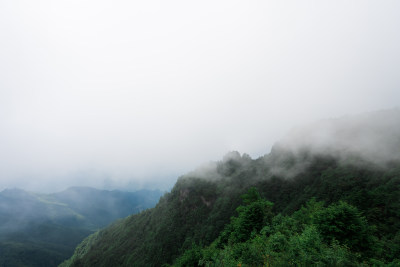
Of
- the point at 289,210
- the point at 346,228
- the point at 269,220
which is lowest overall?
the point at 289,210

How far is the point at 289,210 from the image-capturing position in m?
79.0

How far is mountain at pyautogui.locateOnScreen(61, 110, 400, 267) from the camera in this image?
59.8 ft

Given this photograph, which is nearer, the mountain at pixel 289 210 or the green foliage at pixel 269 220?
the green foliage at pixel 269 220

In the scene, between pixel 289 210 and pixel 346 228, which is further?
pixel 289 210

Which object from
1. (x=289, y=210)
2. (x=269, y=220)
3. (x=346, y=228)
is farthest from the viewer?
(x=289, y=210)

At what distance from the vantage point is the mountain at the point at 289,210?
18.2 m

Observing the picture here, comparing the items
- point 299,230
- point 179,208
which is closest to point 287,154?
point 179,208

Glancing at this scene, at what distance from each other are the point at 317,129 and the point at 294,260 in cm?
15533

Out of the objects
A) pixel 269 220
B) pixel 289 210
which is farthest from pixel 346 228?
pixel 289 210

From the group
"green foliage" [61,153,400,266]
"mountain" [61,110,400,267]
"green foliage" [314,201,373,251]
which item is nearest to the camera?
"green foliage" [61,153,400,266]

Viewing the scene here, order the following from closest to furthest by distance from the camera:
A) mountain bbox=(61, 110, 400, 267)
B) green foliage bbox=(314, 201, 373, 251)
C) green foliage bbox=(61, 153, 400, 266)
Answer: green foliage bbox=(61, 153, 400, 266) → mountain bbox=(61, 110, 400, 267) → green foliage bbox=(314, 201, 373, 251)

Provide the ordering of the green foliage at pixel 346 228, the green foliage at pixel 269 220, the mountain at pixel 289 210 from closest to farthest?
1. the green foliage at pixel 269 220
2. the mountain at pixel 289 210
3. the green foliage at pixel 346 228

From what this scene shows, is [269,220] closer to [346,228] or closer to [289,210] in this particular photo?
[346,228]

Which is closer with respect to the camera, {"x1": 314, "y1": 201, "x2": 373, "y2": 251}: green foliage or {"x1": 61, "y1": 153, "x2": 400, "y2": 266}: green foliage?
{"x1": 61, "y1": 153, "x2": 400, "y2": 266}: green foliage
